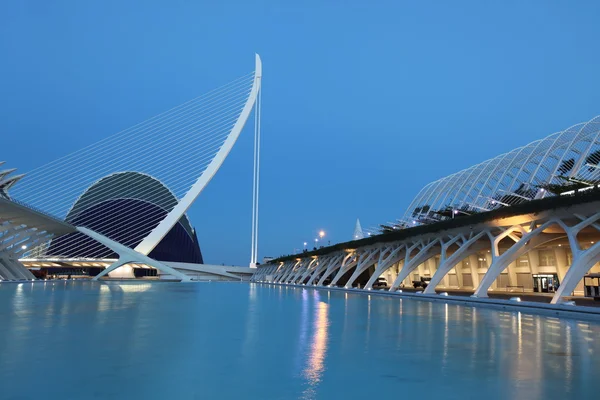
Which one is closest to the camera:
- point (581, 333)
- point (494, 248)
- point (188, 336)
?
point (188, 336)

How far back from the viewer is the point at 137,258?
50.0 metres

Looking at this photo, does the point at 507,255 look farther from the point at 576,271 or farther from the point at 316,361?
the point at 316,361

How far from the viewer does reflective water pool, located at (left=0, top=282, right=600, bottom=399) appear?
4598 millimetres

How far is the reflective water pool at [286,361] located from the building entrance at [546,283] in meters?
20.5

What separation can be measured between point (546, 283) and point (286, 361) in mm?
27580

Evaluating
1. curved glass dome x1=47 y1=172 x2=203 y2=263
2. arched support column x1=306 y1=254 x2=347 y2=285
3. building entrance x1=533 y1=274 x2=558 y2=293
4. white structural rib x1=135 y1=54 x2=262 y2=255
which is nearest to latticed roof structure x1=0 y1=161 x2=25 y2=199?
white structural rib x1=135 y1=54 x2=262 y2=255

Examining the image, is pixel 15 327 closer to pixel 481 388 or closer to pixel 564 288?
pixel 481 388

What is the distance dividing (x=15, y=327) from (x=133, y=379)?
5382mm

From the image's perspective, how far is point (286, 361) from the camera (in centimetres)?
603

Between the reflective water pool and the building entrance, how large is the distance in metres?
20.5

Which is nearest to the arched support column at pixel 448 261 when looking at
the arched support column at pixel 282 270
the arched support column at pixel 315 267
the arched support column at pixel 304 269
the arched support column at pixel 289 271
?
the arched support column at pixel 315 267

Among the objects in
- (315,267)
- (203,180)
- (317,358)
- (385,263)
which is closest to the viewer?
(317,358)

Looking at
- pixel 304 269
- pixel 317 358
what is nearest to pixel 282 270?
pixel 304 269

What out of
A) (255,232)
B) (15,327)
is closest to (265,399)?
(15,327)
